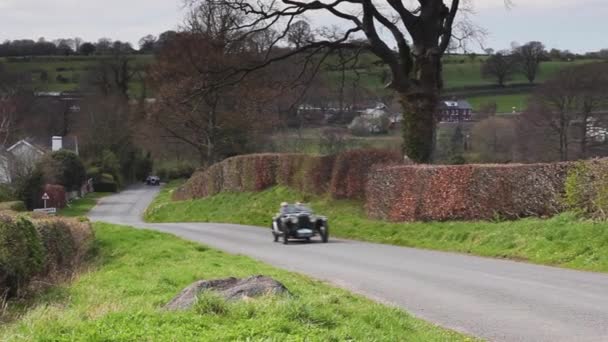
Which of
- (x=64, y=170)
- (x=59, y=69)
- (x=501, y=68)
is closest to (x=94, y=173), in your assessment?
(x=64, y=170)

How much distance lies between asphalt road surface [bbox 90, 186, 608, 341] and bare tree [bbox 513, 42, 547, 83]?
69.6 metres

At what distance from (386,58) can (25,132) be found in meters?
77.1

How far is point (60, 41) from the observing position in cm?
17100

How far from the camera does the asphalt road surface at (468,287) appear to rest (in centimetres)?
1048

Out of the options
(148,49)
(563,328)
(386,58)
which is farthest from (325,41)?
(148,49)

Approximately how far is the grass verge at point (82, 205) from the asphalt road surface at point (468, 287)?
36593mm

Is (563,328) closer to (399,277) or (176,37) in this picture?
(399,277)

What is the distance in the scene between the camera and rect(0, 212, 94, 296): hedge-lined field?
580 inches

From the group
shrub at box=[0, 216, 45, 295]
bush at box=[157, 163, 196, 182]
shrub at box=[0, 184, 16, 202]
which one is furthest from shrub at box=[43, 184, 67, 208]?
shrub at box=[0, 216, 45, 295]

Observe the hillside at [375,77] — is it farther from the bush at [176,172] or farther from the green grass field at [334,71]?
the bush at [176,172]

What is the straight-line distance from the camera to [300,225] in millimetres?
26078

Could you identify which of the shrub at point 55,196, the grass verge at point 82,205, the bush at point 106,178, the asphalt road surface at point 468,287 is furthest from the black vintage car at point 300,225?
the bush at point 106,178

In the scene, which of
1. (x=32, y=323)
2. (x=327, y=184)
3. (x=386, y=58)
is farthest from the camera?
(x=327, y=184)

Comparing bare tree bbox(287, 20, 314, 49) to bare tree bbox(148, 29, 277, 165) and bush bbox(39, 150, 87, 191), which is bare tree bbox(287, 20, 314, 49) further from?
bush bbox(39, 150, 87, 191)
